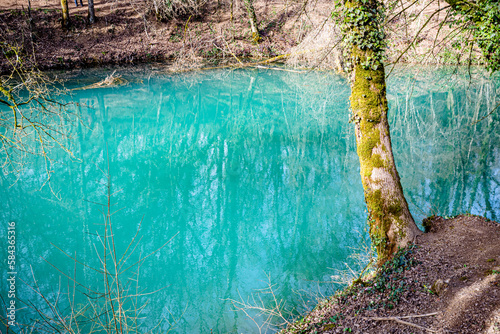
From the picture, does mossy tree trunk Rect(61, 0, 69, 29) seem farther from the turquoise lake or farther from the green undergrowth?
the green undergrowth

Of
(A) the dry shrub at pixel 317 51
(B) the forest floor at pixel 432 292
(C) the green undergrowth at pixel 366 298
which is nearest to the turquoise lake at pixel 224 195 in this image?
(C) the green undergrowth at pixel 366 298

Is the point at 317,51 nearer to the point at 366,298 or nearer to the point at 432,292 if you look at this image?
the point at 366,298

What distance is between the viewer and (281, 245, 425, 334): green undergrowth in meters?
3.77

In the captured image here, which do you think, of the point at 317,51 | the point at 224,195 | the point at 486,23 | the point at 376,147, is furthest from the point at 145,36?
the point at 376,147

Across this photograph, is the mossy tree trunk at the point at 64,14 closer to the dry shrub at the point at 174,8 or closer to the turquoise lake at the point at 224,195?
the dry shrub at the point at 174,8

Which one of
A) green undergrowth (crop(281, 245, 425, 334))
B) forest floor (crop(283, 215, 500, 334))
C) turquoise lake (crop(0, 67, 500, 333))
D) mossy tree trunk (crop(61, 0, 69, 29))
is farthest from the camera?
mossy tree trunk (crop(61, 0, 69, 29))

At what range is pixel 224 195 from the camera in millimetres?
8195

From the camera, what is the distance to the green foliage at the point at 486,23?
498 centimetres

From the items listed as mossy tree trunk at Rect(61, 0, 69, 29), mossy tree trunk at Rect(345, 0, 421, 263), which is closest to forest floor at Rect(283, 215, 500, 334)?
mossy tree trunk at Rect(345, 0, 421, 263)

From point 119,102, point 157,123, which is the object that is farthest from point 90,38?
point 157,123

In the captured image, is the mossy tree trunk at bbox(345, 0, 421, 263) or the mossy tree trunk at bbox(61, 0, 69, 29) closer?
the mossy tree trunk at bbox(345, 0, 421, 263)

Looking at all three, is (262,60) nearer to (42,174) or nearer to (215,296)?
(42,174)

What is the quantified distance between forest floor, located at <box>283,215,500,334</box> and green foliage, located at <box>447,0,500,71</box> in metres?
3.08

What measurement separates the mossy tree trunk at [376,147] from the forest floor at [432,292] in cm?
33
